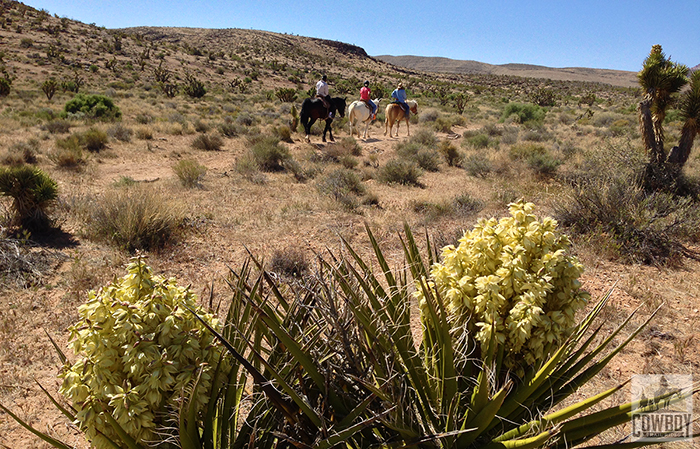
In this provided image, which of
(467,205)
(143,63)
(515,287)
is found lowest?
(467,205)

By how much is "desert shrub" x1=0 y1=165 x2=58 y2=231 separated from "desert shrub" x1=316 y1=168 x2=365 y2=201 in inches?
206

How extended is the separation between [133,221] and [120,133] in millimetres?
9952

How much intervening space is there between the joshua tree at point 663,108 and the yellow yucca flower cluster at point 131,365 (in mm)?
9864

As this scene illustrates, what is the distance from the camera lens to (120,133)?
1378 centimetres


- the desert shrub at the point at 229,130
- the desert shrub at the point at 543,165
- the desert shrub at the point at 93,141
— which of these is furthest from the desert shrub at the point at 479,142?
the desert shrub at the point at 93,141

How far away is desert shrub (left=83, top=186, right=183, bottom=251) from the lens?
5.81m

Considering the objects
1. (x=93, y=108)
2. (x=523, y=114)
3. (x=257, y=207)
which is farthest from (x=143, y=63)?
(x=257, y=207)

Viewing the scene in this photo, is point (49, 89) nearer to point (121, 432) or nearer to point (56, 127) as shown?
point (56, 127)

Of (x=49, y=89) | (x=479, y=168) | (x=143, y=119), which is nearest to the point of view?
(x=479, y=168)

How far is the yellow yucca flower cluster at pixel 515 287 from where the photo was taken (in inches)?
68.9

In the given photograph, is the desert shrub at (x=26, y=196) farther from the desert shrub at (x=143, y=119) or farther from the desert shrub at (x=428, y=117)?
the desert shrub at (x=428, y=117)

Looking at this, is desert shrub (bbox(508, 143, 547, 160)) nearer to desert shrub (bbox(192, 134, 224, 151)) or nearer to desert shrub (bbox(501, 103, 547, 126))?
desert shrub (bbox(501, 103, 547, 126))

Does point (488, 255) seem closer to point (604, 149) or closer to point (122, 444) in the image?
point (122, 444)

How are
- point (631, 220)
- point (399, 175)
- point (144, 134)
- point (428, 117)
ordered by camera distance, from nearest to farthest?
1. point (631, 220)
2. point (399, 175)
3. point (144, 134)
4. point (428, 117)
